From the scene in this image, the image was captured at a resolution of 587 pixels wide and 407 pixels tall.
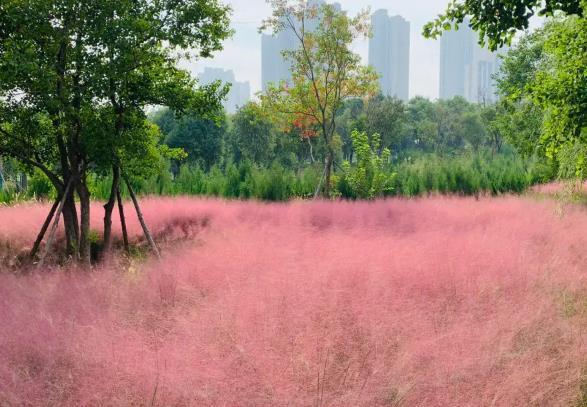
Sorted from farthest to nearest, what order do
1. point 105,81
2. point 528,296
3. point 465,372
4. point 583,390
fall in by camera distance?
point 105,81
point 528,296
point 583,390
point 465,372

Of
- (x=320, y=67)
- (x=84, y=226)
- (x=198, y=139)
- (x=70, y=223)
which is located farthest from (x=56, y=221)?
(x=198, y=139)

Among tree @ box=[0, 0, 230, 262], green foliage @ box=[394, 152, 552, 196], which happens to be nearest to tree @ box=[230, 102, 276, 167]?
green foliage @ box=[394, 152, 552, 196]

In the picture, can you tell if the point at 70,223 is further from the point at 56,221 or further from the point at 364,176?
the point at 364,176

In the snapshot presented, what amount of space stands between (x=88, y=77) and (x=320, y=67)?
8.82 metres

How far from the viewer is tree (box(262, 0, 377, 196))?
14.0 m

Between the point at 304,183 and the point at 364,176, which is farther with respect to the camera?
the point at 304,183

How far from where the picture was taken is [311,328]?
12.8 ft

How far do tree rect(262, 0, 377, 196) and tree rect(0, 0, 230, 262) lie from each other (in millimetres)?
6478

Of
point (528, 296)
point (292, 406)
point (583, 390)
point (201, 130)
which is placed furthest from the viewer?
point (201, 130)

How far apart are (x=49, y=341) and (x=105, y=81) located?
14.5 ft

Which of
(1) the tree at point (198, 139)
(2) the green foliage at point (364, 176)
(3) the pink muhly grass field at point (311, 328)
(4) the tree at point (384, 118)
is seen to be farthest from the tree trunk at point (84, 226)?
(4) the tree at point (384, 118)

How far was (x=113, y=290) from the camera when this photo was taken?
509cm

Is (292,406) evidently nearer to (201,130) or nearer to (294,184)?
(294,184)

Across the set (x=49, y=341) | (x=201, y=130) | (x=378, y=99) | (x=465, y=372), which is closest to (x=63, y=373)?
(x=49, y=341)
